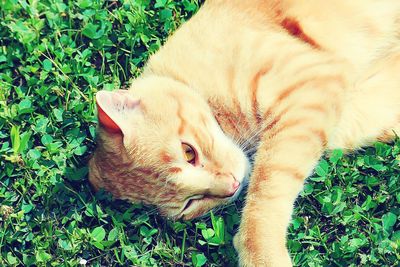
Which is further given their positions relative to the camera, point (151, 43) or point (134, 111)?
point (151, 43)

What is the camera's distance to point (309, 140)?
2637 mm

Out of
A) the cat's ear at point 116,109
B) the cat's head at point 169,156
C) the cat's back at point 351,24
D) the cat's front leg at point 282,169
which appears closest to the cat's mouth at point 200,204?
the cat's head at point 169,156

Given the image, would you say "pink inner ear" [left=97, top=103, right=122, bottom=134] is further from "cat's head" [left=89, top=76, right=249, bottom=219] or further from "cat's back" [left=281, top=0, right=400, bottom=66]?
"cat's back" [left=281, top=0, right=400, bottom=66]

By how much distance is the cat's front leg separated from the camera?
2582 mm

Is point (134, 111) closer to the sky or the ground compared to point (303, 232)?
closer to the sky

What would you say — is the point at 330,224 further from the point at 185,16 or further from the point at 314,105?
the point at 185,16

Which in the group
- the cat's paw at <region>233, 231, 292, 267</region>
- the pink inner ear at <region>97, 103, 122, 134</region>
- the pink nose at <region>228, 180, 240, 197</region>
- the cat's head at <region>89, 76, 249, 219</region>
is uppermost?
the pink inner ear at <region>97, 103, 122, 134</region>

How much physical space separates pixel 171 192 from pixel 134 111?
40 cm

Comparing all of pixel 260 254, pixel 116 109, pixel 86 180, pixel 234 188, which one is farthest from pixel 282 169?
pixel 86 180

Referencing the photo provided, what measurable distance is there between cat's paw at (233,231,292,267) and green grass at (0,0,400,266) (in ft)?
0.47

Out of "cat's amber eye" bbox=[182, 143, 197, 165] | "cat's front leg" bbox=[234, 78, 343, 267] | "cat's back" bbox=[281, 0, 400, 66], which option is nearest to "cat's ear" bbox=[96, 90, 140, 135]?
"cat's amber eye" bbox=[182, 143, 197, 165]

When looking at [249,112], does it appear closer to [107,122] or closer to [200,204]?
[200,204]

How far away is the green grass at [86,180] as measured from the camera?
278 centimetres

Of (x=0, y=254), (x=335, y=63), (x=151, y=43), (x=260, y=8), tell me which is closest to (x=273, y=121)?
(x=335, y=63)
